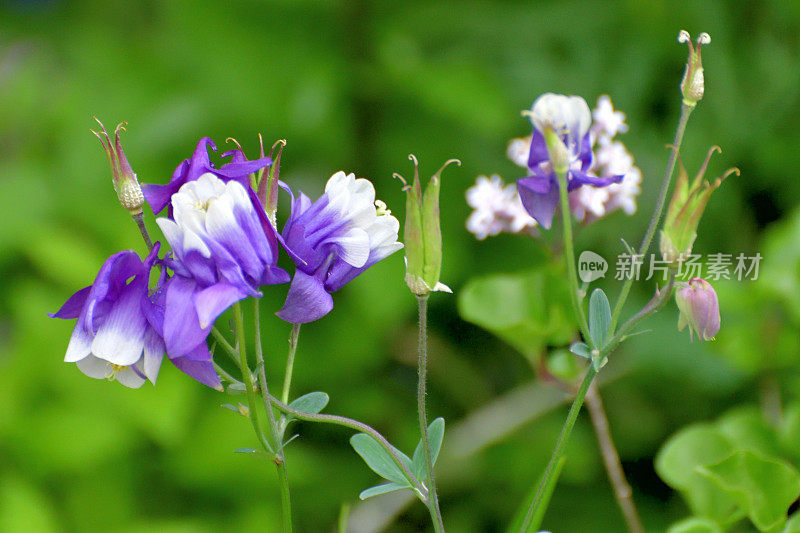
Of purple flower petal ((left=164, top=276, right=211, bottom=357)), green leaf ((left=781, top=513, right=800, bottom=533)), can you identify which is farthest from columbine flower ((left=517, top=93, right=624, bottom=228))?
green leaf ((left=781, top=513, right=800, bottom=533))

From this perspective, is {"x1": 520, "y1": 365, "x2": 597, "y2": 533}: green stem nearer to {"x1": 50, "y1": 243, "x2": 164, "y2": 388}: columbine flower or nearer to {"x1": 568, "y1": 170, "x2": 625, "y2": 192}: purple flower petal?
{"x1": 568, "y1": 170, "x2": 625, "y2": 192}: purple flower petal

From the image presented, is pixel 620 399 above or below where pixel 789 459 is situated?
below

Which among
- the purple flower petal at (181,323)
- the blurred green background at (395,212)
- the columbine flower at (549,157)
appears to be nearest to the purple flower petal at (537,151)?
the columbine flower at (549,157)

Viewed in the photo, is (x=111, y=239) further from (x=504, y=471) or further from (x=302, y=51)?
(x=504, y=471)

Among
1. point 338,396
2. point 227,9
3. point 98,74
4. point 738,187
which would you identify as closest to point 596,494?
point 338,396

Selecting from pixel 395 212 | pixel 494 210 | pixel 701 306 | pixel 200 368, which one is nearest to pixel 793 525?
pixel 701 306

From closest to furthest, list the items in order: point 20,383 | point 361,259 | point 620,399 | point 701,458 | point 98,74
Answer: point 361,259, point 701,458, point 20,383, point 620,399, point 98,74
